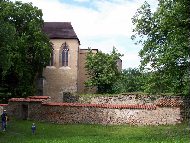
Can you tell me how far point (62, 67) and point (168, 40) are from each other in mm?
29991

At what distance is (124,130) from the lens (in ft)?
105

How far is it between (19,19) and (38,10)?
8.31ft

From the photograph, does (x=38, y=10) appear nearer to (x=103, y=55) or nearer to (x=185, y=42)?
(x=103, y=55)

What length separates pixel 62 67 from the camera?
61875mm

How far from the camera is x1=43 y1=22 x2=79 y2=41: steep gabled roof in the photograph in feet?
201

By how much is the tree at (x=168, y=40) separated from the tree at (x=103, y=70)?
19.4 meters

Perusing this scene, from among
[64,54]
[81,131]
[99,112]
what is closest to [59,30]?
[64,54]

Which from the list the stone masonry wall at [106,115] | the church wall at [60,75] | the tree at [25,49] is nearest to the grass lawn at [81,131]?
the stone masonry wall at [106,115]

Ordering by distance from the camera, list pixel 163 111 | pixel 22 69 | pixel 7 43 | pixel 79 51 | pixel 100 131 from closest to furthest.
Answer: pixel 7 43, pixel 100 131, pixel 163 111, pixel 22 69, pixel 79 51

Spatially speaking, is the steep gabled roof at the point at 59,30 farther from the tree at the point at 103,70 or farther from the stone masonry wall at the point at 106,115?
the stone masonry wall at the point at 106,115

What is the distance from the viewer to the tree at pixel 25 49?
49875mm

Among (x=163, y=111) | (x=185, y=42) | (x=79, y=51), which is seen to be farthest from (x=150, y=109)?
(x=79, y=51)

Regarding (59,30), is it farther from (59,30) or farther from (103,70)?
(103,70)

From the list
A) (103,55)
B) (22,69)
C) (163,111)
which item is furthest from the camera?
(103,55)
